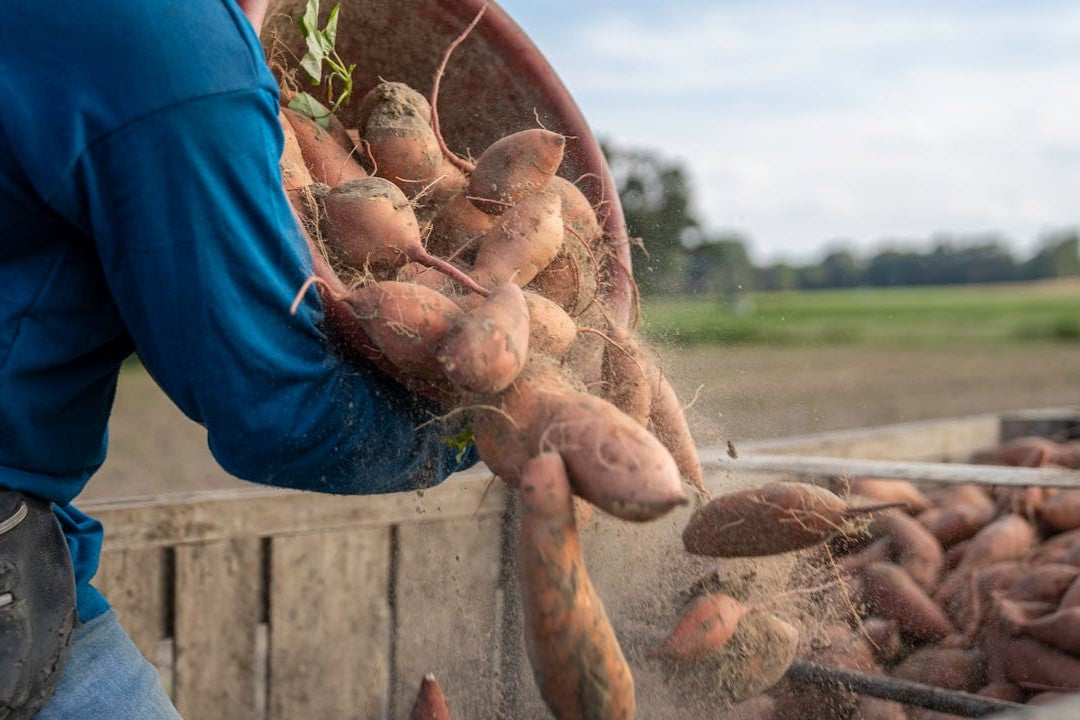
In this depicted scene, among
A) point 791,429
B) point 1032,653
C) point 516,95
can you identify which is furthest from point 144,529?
point 791,429

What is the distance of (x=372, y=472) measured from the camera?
1.68 metres

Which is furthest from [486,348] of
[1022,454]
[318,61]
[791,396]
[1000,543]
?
[791,396]

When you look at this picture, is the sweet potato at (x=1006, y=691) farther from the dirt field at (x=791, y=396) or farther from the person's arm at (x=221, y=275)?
the person's arm at (x=221, y=275)

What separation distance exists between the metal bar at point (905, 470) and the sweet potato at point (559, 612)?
1092 mm

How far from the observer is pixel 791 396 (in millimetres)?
13688

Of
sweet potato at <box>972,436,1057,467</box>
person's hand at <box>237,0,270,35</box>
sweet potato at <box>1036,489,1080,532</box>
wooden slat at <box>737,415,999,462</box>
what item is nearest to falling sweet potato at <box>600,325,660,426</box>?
person's hand at <box>237,0,270,35</box>

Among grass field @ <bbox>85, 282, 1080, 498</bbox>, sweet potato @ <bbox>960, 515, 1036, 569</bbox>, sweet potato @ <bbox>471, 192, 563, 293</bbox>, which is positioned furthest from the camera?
sweet potato @ <bbox>960, 515, 1036, 569</bbox>

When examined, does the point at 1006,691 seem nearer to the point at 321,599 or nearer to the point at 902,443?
the point at 321,599

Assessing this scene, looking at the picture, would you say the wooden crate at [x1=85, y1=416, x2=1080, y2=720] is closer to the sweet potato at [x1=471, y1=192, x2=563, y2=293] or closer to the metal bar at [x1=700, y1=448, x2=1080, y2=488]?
the metal bar at [x1=700, y1=448, x2=1080, y2=488]

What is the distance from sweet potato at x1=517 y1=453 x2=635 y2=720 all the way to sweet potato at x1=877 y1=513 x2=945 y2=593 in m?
1.94

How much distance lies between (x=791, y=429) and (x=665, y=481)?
363 inches

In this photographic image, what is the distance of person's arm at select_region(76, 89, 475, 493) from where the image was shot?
1323mm

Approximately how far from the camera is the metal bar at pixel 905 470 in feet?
9.20

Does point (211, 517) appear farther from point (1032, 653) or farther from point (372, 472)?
A: point (1032, 653)
